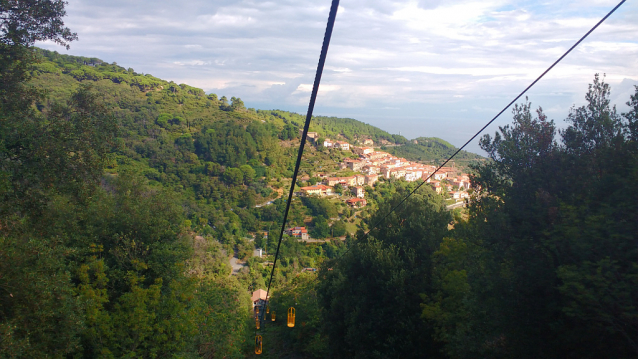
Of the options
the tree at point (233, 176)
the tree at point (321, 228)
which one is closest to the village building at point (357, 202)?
the tree at point (321, 228)

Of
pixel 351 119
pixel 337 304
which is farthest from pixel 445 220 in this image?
pixel 351 119

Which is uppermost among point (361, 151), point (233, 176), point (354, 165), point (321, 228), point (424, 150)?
point (424, 150)

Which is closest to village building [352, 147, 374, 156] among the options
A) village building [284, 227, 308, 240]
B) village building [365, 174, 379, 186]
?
village building [365, 174, 379, 186]

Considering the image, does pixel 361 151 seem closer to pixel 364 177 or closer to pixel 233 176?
pixel 364 177

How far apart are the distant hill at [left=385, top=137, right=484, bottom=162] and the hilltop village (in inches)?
329

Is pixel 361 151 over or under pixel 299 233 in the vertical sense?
over

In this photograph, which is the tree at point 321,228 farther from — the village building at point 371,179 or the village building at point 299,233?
the village building at point 371,179

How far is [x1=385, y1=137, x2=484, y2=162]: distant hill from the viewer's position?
7097 cm

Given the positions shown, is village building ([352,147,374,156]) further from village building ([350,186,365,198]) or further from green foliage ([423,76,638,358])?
green foliage ([423,76,638,358])

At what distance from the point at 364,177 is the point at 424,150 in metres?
29.5

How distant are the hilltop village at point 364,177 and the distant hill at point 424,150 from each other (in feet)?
27.4

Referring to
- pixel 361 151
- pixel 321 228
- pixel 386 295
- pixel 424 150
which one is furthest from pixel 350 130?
pixel 386 295

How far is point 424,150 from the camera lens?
7900 centimetres

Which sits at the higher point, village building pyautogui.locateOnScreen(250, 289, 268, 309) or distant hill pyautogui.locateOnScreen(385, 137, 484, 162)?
distant hill pyautogui.locateOnScreen(385, 137, 484, 162)
